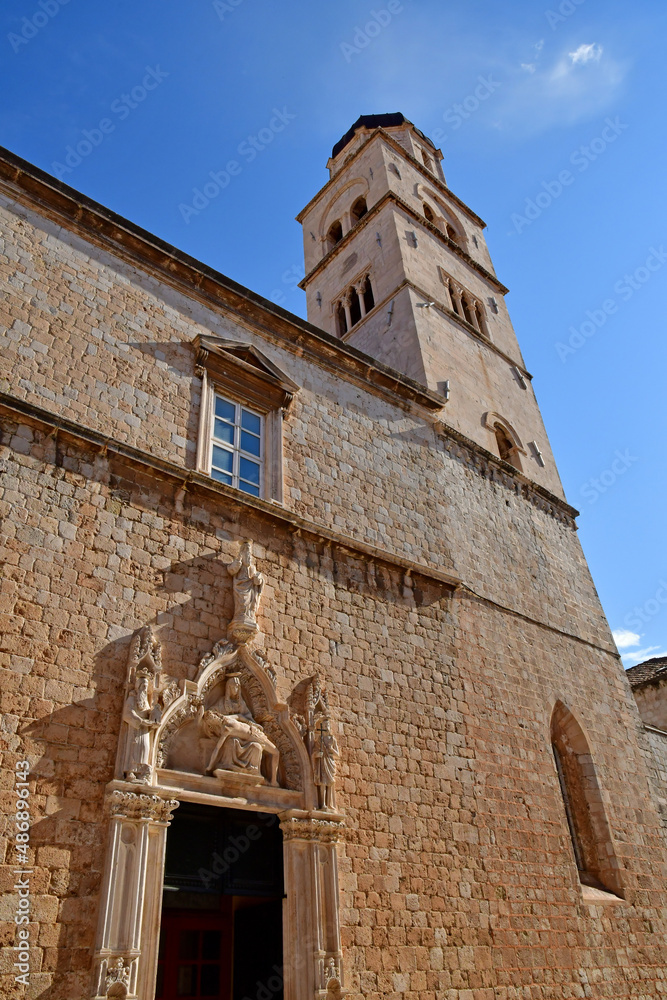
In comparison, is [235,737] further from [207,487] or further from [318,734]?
[207,487]

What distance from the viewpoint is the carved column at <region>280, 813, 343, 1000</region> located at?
6004 millimetres

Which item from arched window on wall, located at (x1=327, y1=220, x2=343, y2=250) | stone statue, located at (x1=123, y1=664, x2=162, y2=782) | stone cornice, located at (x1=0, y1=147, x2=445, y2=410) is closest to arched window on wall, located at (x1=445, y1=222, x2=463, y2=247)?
arched window on wall, located at (x1=327, y1=220, x2=343, y2=250)

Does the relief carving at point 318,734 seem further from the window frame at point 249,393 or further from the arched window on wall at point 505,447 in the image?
the arched window on wall at point 505,447

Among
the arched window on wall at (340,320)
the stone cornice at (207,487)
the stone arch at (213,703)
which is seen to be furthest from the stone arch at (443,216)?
the stone arch at (213,703)

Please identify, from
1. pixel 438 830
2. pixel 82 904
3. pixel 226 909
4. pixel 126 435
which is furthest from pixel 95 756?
pixel 438 830

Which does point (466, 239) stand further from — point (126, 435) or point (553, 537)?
point (126, 435)

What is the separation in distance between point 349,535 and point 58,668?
13.4ft

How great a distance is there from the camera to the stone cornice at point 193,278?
830 cm

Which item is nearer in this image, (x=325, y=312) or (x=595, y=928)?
(x=595, y=928)

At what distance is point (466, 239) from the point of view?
60.4ft

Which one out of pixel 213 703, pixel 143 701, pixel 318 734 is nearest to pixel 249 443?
pixel 213 703

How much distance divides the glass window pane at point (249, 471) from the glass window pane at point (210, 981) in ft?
16.0

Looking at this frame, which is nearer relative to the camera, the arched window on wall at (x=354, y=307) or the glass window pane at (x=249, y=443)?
the glass window pane at (x=249, y=443)

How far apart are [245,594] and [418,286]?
9295 millimetres
